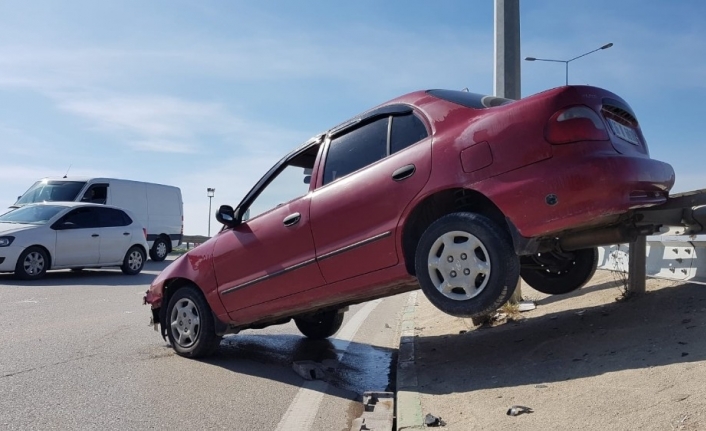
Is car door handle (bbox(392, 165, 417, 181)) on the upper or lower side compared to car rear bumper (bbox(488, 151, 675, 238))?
upper

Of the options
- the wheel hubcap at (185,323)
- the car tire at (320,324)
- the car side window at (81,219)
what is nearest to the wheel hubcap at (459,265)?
the wheel hubcap at (185,323)

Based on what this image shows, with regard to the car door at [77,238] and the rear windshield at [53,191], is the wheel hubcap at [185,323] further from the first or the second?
the rear windshield at [53,191]

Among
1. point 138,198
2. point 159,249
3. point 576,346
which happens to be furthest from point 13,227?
point 576,346

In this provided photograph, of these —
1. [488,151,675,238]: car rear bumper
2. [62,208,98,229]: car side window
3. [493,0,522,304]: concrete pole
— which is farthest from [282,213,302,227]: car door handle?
[62,208,98,229]: car side window

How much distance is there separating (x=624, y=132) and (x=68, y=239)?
12.3m

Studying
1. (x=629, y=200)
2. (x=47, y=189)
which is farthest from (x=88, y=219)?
(x=629, y=200)

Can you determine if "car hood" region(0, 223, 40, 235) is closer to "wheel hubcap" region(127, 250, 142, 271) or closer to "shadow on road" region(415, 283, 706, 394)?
"wheel hubcap" region(127, 250, 142, 271)

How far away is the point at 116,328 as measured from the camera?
801 centimetres

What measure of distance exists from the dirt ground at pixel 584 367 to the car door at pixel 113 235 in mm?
10426

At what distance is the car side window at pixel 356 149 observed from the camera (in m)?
5.31

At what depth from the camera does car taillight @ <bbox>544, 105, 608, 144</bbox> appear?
14.0 feet

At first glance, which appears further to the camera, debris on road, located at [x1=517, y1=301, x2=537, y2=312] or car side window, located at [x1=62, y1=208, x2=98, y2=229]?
car side window, located at [x1=62, y1=208, x2=98, y2=229]

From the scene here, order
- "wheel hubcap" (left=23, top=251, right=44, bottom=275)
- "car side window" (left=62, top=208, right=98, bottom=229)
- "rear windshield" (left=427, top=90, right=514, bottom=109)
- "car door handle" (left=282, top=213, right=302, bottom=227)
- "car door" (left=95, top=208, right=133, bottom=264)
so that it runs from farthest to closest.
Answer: "car door" (left=95, top=208, right=133, bottom=264)
"car side window" (left=62, top=208, right=98, bottom=229)
"wheel hubcap" (left=23, top=251, right=44, bottom=275)
"car door handle" (left=282, top=213, right=302, bottom=227)
"rear windshield" (left=427, top=90, right=514, bottom=109)

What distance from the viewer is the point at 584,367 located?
4.34 meters
